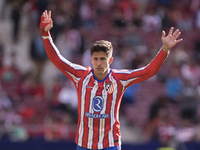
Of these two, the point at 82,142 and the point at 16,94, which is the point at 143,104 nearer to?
the point at 16,94

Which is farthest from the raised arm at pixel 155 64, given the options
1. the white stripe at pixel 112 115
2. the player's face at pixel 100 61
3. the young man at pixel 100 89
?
the player's face at pixel 100 61

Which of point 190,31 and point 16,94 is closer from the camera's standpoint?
point 16,94

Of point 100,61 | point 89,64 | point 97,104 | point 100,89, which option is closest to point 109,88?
point 100,89

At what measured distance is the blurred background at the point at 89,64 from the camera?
10297mm

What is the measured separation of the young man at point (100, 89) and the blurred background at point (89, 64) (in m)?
5.44

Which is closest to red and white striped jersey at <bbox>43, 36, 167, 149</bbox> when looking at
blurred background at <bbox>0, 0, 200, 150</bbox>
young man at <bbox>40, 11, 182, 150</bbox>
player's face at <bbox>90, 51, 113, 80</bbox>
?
young man at <bbox>40, 11, 182, 150</bbox>

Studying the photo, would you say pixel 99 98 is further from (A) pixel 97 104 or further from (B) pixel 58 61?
(B) pixel 58 61

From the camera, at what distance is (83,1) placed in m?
14.9

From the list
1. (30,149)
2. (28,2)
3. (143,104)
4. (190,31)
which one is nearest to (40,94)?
(30,149)

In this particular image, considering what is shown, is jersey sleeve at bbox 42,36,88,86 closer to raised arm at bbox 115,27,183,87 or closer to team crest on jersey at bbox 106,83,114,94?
team crest on jersey at bbox 106,83,114,94

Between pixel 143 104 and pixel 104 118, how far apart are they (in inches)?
319

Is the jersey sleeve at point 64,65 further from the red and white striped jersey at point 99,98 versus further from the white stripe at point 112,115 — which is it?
the white stripe at point 112,115

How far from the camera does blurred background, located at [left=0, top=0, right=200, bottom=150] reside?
1030 cm

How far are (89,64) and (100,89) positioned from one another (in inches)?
289
